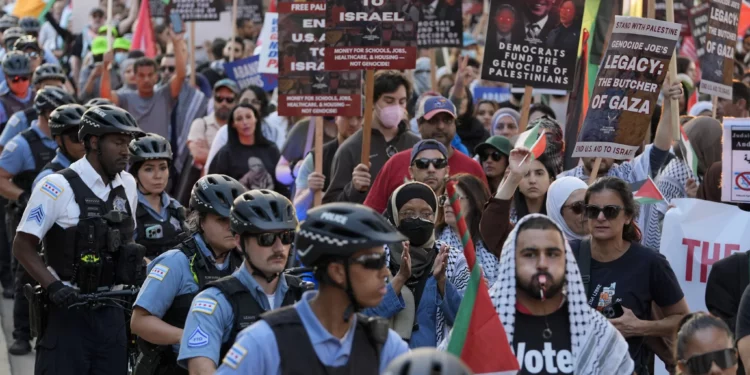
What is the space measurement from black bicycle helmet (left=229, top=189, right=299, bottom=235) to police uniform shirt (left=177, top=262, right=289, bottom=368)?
0.20m

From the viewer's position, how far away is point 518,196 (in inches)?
337

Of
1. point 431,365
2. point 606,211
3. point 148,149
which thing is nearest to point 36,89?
point 148,149

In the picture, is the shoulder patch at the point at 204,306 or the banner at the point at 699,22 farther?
the banner at the point at 699,22

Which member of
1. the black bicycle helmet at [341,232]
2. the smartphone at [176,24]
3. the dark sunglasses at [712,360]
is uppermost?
the smartphone at [176,24]

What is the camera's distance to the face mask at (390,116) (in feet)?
33.5

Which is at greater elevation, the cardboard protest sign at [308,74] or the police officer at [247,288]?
the cardboard protest sign at [308,74]

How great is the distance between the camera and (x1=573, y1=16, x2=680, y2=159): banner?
28.6ft

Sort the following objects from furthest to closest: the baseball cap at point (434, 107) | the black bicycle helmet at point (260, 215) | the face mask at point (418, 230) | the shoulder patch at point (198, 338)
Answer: the baseball cap at point (434, 107), the face mask at point (418, 230), the black bicycle helmet at point (260, 215), the shoulder patch at point (198, 338)

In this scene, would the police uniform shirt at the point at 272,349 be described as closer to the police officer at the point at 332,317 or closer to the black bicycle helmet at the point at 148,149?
the police officer at the point at 332,317

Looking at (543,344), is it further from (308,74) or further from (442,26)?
(442,26)

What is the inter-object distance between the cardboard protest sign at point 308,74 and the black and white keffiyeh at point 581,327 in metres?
5.49

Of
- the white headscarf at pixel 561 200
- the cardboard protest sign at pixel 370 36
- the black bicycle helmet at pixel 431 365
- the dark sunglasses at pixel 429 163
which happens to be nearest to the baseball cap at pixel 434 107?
the cardboard protest sign at pixel 370 36

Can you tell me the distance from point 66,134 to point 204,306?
11.9 ft

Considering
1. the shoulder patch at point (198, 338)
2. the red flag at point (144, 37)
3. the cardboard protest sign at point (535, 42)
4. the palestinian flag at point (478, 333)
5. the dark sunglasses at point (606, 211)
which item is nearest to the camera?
the palestinian flag at point (478, 333)
